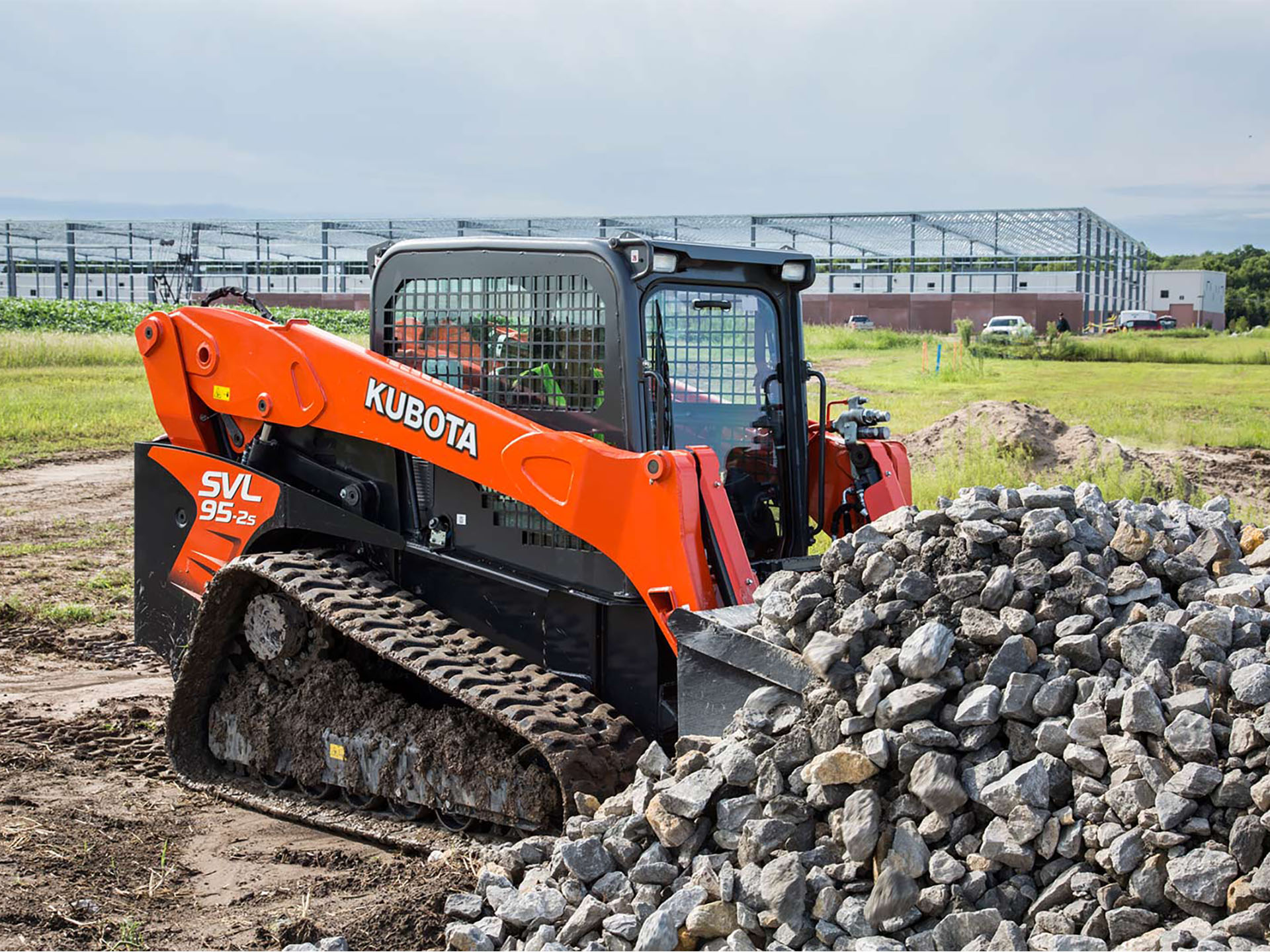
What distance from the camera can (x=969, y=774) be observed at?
3.71 metres

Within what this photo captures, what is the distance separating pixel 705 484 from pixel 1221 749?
1.96 metres

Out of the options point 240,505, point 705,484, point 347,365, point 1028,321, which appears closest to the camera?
point 705,484

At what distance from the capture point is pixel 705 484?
15.6 ft

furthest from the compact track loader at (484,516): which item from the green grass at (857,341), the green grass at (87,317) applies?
the green grass at (87,317)

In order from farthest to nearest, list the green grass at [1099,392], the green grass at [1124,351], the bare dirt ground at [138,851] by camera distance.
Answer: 1. the green grass at [1124,351]
2. the green grass at [1099,392]
3. the bare dirt ground at [138,851]

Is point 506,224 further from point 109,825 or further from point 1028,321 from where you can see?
point 109,825

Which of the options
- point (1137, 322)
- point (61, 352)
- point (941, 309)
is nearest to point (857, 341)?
point (941, 309)

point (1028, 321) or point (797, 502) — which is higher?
point (1028, 321)

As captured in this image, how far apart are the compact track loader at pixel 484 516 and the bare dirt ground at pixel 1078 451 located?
733cm

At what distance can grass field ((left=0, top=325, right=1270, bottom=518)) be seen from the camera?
15227 millimetres

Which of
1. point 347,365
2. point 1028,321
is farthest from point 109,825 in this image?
point 1028,321

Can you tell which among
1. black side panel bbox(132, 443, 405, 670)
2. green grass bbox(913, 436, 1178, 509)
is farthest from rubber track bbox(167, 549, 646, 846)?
green grass bbox(913, 436, 1178, 509)

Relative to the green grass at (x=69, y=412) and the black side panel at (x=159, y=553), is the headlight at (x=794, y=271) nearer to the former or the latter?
the black side panel at (x=159, y=553)

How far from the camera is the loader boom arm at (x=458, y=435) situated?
4707 mm
